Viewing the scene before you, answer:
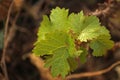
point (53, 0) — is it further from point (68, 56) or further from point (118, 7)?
point (68, 56)

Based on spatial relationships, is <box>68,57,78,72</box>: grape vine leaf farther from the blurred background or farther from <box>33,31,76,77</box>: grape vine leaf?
the blurred background

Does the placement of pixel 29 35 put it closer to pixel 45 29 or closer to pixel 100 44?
pixel 45 29

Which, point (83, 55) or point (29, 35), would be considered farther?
point (29, 35)

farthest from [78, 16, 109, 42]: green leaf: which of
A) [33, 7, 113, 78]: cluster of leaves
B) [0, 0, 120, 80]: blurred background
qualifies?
[0, 0, 120, 80]: blurred background

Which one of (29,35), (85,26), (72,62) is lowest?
(72,62)

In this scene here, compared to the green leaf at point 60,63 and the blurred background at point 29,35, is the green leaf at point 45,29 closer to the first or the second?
the green leaf at point 60,63

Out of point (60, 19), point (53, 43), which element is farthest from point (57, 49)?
point (60, 19)

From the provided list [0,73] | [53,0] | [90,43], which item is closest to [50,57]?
[90,43]
